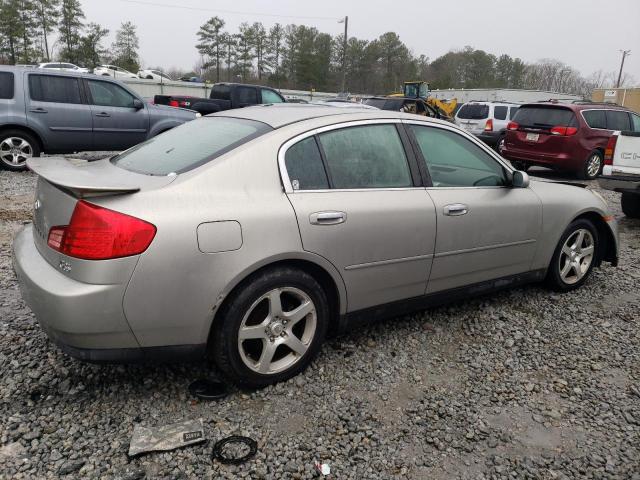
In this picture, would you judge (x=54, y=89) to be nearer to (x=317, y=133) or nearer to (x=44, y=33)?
(x=317, y=133)

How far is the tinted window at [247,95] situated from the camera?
16.0 meters

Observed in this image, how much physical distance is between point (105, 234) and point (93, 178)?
1.46 ft

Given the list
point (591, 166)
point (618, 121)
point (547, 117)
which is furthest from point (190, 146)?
point (618, 121)

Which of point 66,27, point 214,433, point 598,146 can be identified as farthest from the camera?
point 66,27

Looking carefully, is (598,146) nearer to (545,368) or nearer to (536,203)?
(536,203)

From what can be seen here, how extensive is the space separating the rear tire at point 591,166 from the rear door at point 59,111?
10.1 meters

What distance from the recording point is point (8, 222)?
5832 millimetres

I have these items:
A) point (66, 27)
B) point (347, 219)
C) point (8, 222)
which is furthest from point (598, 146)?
point (66, 27)

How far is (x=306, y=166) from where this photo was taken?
2.88 meters

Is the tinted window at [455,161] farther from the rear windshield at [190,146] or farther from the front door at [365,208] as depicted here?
the rear windshield at [190,146]

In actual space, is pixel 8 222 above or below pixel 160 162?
below

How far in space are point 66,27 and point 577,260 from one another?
5329 cm

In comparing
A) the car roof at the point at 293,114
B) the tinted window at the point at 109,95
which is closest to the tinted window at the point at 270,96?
the tinted window at the point at 109,95

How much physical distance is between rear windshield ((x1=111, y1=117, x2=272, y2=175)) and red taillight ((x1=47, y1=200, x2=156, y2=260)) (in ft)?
1.60
